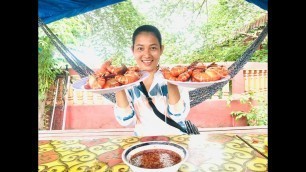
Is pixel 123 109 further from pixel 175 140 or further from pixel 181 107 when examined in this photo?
pixel 175 140

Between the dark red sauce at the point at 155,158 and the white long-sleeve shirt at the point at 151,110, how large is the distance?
70cm

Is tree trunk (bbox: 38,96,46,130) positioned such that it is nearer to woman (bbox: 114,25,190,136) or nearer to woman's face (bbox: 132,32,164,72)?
woman (bbox: 114,25,190,136)

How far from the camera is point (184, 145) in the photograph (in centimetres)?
106

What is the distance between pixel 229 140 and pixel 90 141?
0.62 meters

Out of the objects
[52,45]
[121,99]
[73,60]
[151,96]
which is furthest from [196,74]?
[52,45]

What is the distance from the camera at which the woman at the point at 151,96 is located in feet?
4.94

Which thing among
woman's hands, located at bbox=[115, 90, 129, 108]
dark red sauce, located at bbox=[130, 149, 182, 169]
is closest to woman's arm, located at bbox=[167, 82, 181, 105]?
woman's hands, located at bbox=[115, 90, 129, 108]

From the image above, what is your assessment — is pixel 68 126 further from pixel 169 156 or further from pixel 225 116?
pixel 169 156

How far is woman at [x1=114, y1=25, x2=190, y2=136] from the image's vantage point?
1.51m

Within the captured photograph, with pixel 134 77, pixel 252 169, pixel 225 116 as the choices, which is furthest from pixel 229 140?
pixel 225 116

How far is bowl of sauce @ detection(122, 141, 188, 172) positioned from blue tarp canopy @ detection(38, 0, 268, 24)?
0.91m

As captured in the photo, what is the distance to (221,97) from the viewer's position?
2076 mm
